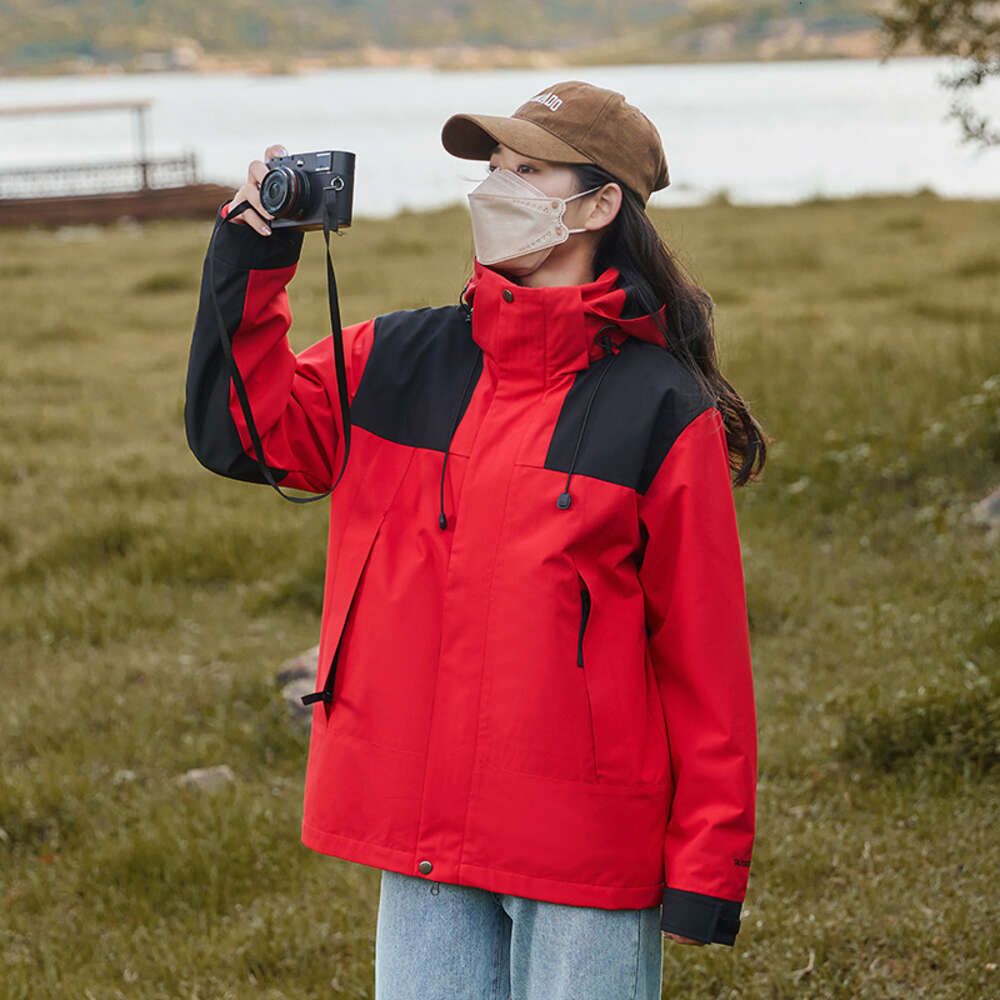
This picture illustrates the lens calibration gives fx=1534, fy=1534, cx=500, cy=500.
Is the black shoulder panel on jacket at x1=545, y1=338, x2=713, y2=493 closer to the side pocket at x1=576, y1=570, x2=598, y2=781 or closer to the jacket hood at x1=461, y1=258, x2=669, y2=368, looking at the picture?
the jacket hood at x1=461, y1=258, x2=669, y2=368

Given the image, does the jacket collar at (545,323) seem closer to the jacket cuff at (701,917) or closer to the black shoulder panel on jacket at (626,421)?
the black shoulder panel on jacket at (626,421)

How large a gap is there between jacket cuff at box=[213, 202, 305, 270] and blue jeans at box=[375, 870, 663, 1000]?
3.21 ft

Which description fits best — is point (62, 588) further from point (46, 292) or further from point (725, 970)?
point (46, 292)

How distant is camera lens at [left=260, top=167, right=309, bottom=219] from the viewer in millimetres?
2334

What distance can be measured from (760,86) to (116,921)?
2354 inches

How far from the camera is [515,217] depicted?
2482 mm

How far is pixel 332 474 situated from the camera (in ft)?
8.95

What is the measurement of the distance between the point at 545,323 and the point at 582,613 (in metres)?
0.45

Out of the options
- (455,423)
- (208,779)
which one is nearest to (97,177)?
(208,779)

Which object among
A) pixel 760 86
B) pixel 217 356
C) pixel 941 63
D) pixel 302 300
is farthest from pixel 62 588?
pixel 760 86

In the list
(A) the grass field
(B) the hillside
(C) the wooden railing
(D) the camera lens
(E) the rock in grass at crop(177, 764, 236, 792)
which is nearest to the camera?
(D) the camera lens

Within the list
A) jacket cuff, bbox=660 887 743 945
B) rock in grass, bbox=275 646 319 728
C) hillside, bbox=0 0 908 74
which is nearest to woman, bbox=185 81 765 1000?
jacket cuff, bbox=660 887 743 945

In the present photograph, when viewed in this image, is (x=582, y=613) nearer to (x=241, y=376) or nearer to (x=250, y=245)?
(x=241, y=376)

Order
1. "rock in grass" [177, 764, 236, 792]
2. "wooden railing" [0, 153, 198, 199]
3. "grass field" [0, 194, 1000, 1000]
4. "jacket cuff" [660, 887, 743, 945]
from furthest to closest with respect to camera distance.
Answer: "wooden railing" [0, 153, 198, 199]
"rock in grass" [177, 764, 236, 792]
"grass field" [0, 194, 1000, 1000]
"jacket cuff" [660, 887, 743, 945]
